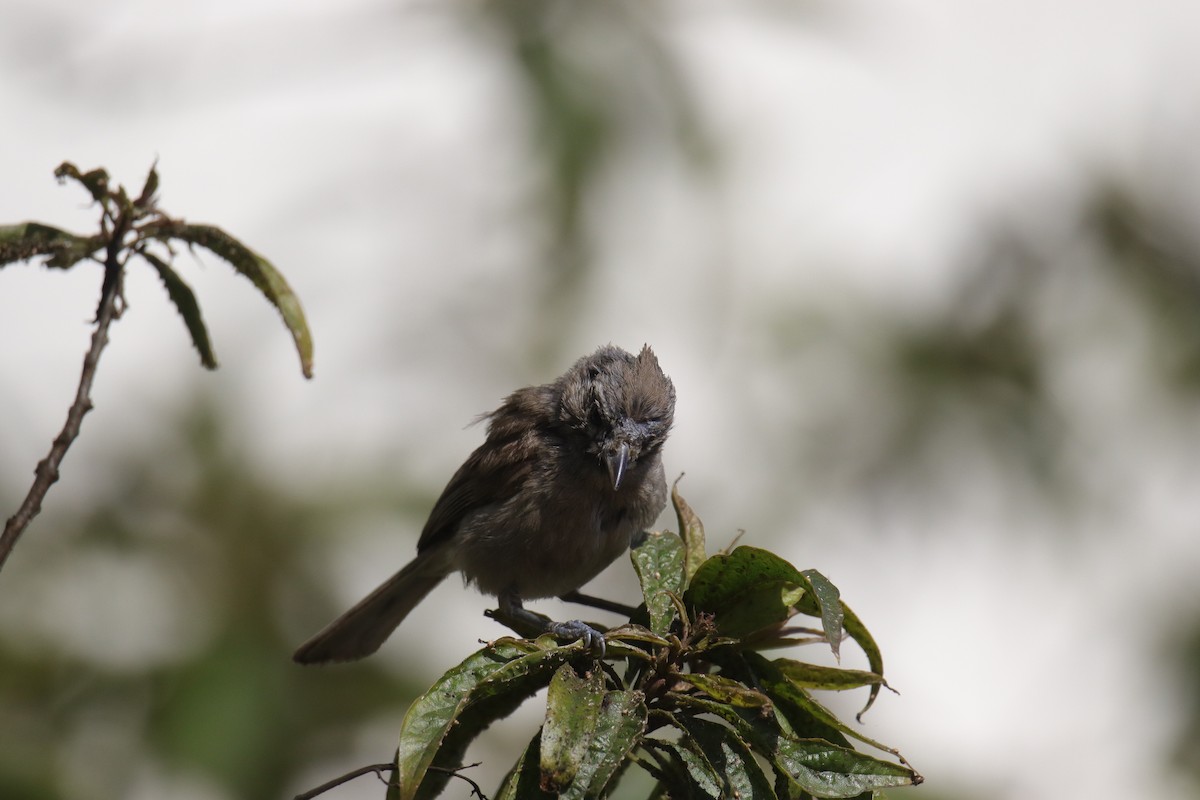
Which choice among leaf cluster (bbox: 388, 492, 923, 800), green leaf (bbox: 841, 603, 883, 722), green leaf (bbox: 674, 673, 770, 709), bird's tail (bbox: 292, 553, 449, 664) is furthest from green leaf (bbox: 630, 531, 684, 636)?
bird's tail (bbox: 292, 553, 449, 664)

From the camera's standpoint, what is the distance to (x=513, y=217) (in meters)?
7.02

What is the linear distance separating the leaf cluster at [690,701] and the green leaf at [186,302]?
0.96 m

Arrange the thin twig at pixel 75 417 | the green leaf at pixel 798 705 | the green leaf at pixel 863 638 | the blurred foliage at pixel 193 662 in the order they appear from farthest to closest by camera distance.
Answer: the blurred foliage at pixel 193 662 → the green leaf at pixel 863 638 → the green leaf at pixel 798 705 → the thin twig at pixel 75 417

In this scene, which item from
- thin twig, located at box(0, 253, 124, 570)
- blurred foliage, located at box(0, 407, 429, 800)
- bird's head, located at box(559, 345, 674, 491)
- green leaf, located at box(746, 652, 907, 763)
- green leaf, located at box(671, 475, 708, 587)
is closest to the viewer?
thin twig, located at box(0, 253, 124, 570)

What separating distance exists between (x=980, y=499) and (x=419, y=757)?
18.5 feet

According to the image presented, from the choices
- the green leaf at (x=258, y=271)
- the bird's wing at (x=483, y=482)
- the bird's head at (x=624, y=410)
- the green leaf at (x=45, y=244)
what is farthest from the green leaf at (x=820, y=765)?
the bird's wing at (x=483, y=482)

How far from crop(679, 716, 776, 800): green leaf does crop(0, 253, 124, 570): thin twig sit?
53.5 inches

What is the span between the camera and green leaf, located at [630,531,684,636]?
2.57 meters

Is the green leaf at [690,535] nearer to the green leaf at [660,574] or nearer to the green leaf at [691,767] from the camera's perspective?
the green leaf at [660,574]

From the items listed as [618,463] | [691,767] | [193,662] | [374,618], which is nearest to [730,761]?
[691,767]

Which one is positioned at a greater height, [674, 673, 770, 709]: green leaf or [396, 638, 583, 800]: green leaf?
[674, 673, 770, 709]: green leaf

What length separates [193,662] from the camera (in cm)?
538

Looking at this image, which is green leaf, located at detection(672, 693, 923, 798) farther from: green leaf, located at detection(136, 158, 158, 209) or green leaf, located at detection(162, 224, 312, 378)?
green leaf, located at detection(136, 158, 158, 209)

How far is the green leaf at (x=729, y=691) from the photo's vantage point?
2324mm
